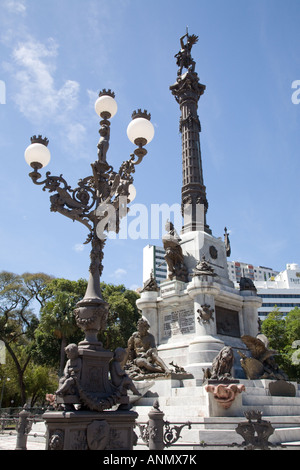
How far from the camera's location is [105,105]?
9984 mm

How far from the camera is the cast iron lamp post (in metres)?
7.89

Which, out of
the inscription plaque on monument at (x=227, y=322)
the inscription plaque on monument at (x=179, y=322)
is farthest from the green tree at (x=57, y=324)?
the inscription plaque on monument at (x=227, y=322)

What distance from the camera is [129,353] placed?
16.6 metres

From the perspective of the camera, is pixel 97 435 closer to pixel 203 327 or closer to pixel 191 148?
pixel 203 327

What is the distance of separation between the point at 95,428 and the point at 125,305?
2929 cm

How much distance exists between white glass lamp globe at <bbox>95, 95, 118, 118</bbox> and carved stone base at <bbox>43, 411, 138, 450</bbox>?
23.7 feet

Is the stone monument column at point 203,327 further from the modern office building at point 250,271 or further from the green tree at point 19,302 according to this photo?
the modern office building at point 250,271

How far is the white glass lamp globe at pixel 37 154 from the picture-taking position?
29.8ft

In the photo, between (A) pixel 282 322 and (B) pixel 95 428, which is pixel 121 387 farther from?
(A) pixel 282 322

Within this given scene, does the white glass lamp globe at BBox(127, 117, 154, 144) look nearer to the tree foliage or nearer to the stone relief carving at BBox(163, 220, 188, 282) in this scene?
the stone relief carving at BBox(163, 220, 188, 282)

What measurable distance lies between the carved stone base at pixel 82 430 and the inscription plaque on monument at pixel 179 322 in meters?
10.0

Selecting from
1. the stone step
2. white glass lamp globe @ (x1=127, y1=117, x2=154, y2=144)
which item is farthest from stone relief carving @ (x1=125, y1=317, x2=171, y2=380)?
white glass lamp globe @ (x1=127, y1=117, x2=154, y2=144)

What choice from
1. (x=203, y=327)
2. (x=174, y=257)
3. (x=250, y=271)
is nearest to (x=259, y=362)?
(x=203, y=327)
